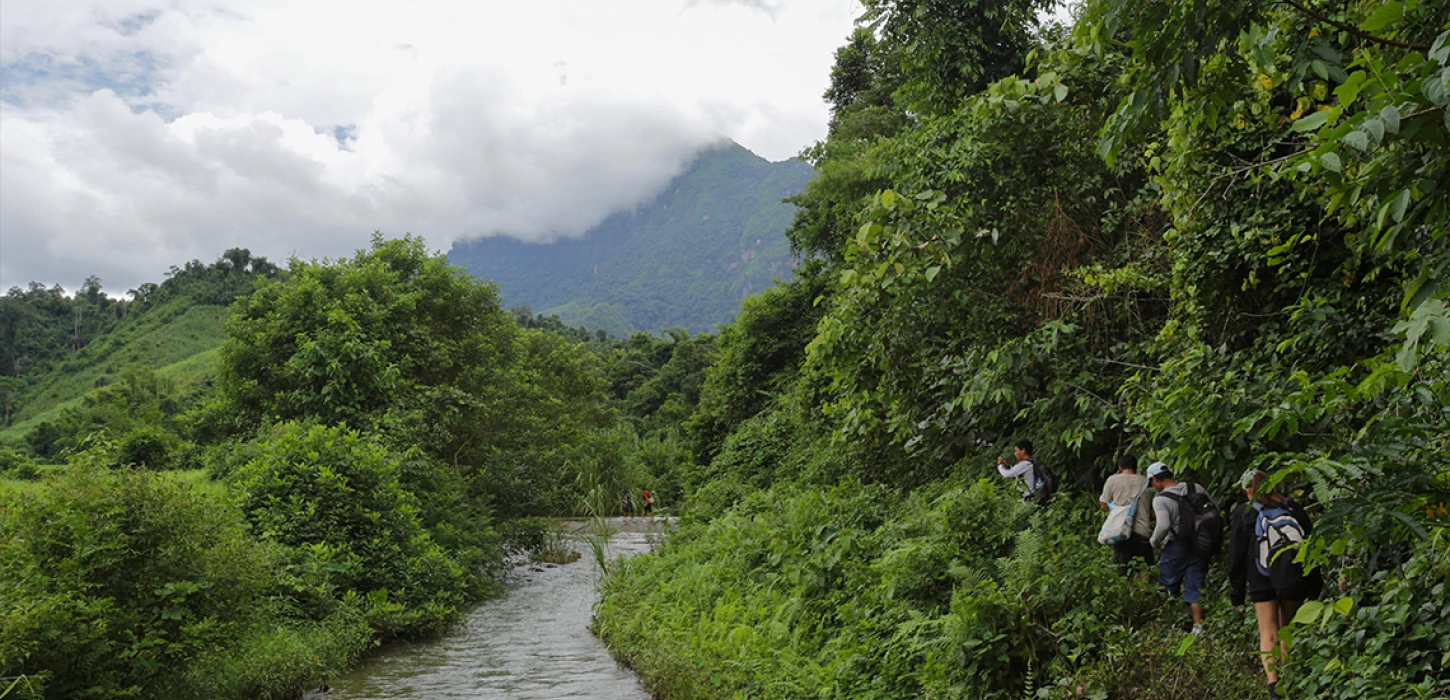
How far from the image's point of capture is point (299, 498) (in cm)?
1430

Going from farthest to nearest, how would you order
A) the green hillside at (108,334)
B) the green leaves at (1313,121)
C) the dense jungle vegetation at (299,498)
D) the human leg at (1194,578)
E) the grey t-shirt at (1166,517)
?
the green hillside at (108,334) → the dense jungle vegetation at (299,498) → the grey t-shirt at (1166,517) → the human leg at (1194,578) → the green leaves at (1313,121)

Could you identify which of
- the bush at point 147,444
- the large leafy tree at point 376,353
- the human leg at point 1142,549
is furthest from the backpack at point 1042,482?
the bush at point 147,444

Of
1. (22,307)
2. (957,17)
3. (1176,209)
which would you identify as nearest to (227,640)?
(1176,209)

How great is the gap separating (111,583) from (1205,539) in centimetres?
913

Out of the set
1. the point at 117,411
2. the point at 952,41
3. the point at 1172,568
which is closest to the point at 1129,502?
the point at 1172,568

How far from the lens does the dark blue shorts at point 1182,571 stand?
24.3 ft

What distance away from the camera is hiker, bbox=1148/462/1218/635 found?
7422mm

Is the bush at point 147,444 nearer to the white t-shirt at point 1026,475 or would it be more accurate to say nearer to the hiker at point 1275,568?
the white t-shirt at point 1026,475

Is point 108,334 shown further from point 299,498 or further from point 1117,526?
point 1117,526

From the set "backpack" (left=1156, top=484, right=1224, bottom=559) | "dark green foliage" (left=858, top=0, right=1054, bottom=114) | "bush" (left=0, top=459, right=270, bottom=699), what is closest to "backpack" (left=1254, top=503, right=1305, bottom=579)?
"backpack" (left=1156, top=484, right=1224, bottom=559)

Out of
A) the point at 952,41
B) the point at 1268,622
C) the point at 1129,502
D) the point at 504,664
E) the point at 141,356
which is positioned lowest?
the point at 504,664

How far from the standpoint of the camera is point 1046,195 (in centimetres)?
1132

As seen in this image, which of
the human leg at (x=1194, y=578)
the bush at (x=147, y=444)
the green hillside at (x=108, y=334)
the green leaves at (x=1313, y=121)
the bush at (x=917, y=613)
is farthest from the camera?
the green hillside at (x=108, y=334)

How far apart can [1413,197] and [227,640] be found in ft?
32.1
